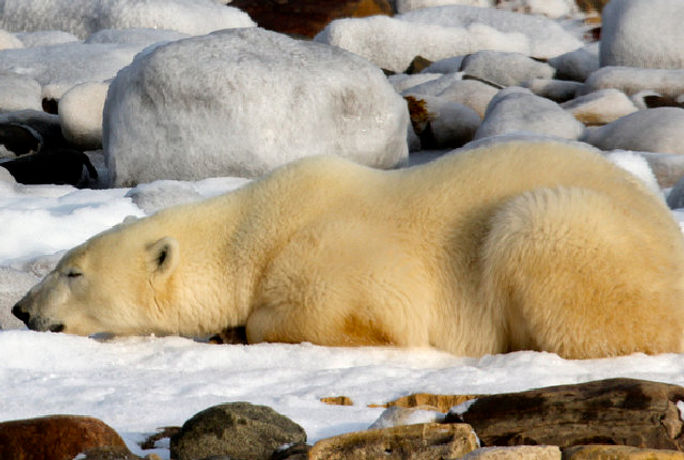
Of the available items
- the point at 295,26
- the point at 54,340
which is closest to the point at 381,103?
the point at 54,340

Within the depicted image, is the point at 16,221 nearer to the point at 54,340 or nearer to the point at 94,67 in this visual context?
the point at 54,340

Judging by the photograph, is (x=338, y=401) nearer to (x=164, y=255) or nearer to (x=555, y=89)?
(x=164, y=255)

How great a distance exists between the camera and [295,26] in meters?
19.7

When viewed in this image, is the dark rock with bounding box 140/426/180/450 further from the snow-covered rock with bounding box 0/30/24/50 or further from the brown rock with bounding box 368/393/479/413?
the snow-covered rock with bounding box 0/30/24/50

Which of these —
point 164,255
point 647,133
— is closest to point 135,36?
point 647,133

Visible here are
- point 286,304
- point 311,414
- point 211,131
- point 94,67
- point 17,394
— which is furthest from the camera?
point 94,67

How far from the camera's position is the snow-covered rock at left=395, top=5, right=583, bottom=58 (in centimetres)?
1880

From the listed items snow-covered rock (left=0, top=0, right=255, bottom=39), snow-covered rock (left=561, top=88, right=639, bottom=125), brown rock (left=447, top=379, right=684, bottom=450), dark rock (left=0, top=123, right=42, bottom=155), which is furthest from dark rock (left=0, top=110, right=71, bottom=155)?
brown rock (left=447, top=379, right=684, bottom=450)

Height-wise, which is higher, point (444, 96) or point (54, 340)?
point (54, 340)

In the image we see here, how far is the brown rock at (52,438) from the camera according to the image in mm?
2359

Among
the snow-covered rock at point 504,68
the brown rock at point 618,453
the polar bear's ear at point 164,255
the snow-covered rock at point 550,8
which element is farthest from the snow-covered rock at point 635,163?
the snow-covered rock at point 550,8

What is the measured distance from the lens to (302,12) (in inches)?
793

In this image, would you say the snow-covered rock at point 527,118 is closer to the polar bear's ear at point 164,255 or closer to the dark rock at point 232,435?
the polar bear's ear at point 164,255

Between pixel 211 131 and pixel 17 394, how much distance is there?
4.77 m
